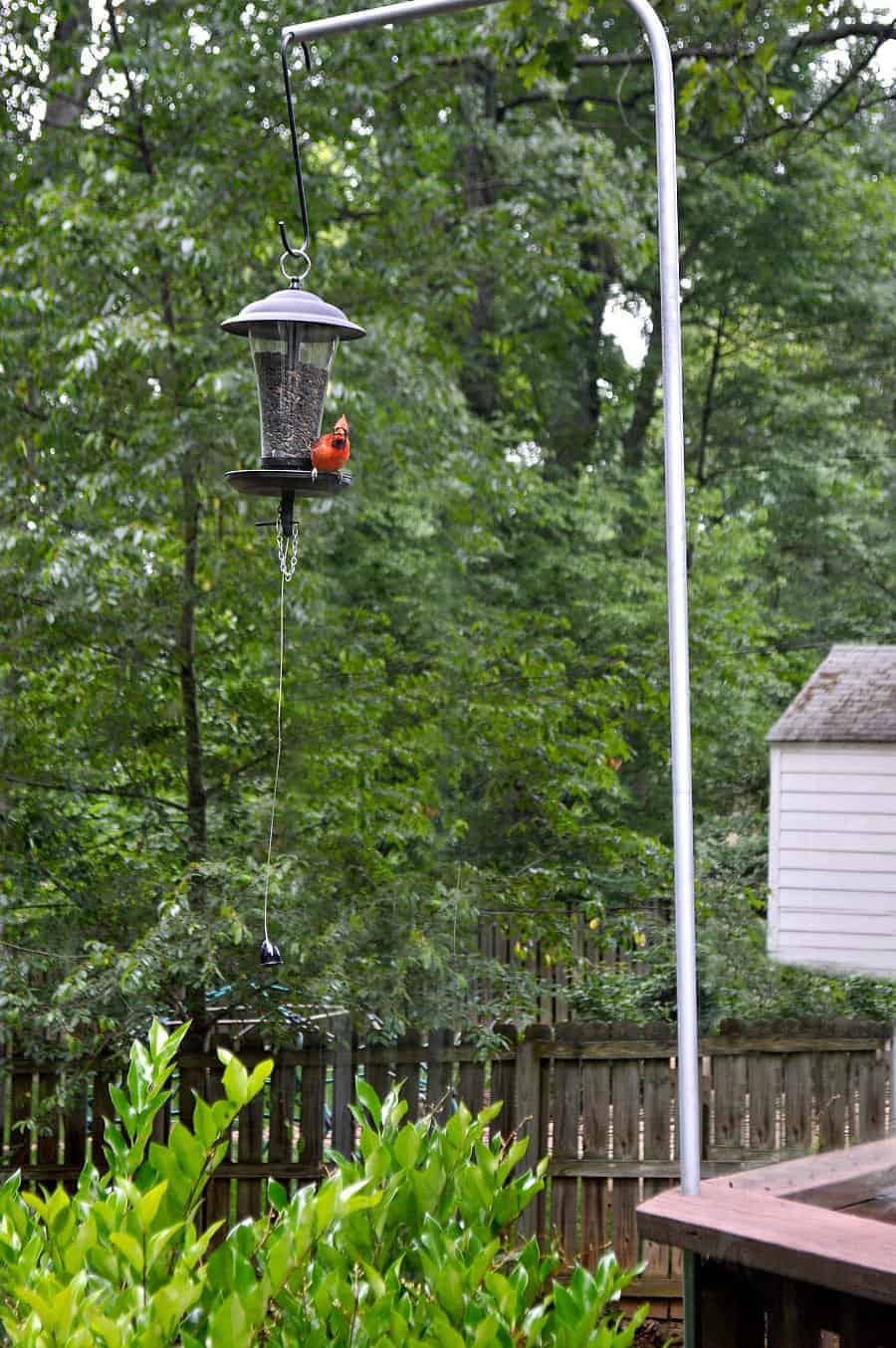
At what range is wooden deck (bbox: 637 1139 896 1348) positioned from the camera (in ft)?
5.39

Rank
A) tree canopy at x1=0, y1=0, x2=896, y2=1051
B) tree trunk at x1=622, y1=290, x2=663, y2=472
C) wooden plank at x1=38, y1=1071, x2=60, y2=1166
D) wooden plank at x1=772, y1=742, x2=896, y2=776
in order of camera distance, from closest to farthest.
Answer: tree canopy at x1=0, y1=0, x2=896, y2=1051 < wooden plank at x1=38, y1=1071, x2=60, y2=1166 < wooden plank at x1=772, y1=742, x2=896, y2=776 < tree trunk at x1=622, y1=290, x2=663, y2=472

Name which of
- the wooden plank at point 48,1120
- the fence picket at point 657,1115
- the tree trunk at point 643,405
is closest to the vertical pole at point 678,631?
the fence picket at point 657,1115

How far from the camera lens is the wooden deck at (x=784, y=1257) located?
1.64 metres

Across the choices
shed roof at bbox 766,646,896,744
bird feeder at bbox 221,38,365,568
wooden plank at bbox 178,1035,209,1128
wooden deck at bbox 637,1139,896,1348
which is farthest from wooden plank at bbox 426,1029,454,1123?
wooden deck at bbox 637,1139,896,1348

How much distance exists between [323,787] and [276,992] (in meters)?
Answer: 0.60

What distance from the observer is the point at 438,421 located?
471 centimetres

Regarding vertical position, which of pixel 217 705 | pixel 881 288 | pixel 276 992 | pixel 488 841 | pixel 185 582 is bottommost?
pixel 276 992

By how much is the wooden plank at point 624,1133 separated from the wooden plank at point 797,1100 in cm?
45

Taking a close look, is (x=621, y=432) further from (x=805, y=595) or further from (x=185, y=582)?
(x=185, y=582)

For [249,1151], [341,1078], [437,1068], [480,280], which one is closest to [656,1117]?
[437,1068]

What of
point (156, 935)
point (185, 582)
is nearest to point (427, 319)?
point (185, 582)

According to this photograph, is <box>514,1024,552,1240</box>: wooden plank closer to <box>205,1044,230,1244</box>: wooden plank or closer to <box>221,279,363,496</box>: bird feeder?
<box>205,1044,230,1244</box>: wooden plank

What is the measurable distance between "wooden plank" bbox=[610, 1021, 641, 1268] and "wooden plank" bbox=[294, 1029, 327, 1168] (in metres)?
0.86

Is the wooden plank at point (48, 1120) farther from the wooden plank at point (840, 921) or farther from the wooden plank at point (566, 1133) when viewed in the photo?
the wooden plank at point (840, 921)
